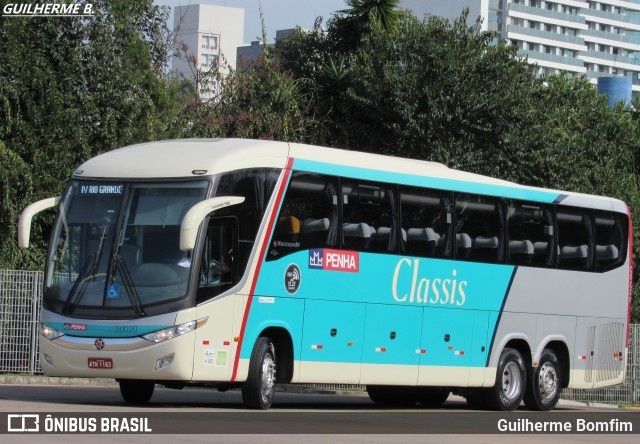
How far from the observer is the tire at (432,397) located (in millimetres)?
23031

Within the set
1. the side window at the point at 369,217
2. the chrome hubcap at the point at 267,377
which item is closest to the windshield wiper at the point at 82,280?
the chrome hubcap at the point at 267,377

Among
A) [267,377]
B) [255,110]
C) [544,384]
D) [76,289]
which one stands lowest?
[544,384]

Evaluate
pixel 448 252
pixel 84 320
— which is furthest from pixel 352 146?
pixel 84 320

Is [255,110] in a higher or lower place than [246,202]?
higher

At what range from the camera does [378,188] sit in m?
19.5

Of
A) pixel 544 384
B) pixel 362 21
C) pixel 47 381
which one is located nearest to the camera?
pixel 544 384

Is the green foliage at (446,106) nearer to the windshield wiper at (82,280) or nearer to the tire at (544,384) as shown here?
the tire at (544,384)

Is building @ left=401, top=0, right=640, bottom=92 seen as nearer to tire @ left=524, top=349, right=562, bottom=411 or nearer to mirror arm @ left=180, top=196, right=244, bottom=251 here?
tire @ left=524, top=349, right=562, bottom=411

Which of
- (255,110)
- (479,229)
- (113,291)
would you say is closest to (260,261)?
(113,291)

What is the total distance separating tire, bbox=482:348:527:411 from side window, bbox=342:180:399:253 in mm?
3673

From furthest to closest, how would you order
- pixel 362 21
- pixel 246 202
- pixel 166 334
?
1. pixel 362 21
2. pixel 246 202
3. pixel 166 334

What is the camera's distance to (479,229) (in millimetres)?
21453

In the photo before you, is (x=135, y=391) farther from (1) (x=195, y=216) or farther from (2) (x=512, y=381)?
(2) (x=512, y=381)

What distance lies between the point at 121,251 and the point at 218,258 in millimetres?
1233
